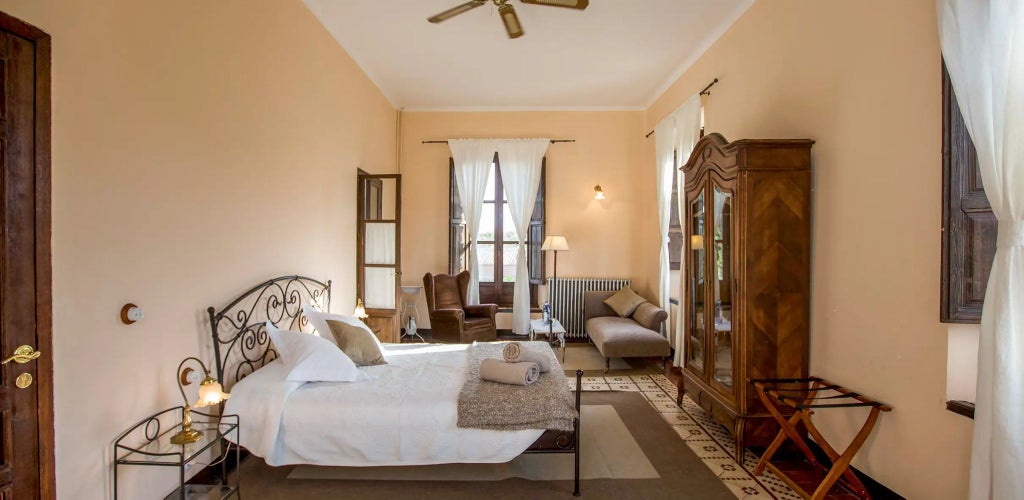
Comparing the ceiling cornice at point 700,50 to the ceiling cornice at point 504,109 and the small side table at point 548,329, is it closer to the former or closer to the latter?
the ceiling cornice at point 504,109

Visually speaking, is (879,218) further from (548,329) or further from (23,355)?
(23,355)

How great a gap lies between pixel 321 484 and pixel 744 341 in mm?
2771

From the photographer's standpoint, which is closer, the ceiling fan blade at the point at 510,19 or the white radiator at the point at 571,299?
the ceiling fan blade at the point at 510,19

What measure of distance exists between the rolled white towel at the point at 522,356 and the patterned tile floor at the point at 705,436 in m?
1.24

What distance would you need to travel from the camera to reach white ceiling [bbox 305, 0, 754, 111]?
13.2ft

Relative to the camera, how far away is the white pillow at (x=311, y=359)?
2764mm

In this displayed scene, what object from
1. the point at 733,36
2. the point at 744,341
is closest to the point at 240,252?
the point at 744,341

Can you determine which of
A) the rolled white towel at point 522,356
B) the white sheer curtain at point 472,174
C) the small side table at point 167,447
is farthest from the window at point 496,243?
the small side table at point 167,447

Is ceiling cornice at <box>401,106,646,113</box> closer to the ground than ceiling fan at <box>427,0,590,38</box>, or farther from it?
farther from it

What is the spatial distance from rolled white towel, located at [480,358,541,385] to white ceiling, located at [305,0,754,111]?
9.62 feet

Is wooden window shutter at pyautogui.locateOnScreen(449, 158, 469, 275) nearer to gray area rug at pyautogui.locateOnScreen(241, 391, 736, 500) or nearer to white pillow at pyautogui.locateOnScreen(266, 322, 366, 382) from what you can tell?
white pillow at pyautogui.locateOnScreen(266, 322, 366, 382)

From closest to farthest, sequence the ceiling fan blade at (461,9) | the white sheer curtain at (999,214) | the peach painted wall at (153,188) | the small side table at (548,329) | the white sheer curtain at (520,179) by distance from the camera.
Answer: the white sheer curtain at (999,214) < the peach painted wall at (153,188) < the ceiling fan blade at (461,9) < the small side table at (548,329) < the white sheer curtain at (520,179)

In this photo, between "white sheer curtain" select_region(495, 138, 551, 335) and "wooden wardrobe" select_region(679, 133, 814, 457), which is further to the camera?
"white sheer curtain" select_region(495, 138, 551, 335)

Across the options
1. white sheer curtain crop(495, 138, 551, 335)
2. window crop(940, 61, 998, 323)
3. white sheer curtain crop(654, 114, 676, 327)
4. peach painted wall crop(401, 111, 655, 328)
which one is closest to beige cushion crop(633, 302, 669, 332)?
white sheer curtain crop(654, 114, 676, 327)
